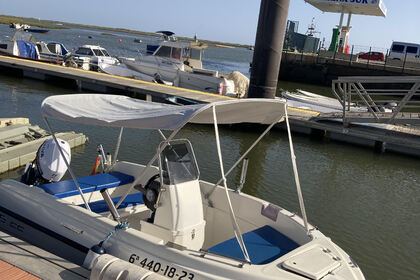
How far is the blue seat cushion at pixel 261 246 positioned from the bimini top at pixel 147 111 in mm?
1585

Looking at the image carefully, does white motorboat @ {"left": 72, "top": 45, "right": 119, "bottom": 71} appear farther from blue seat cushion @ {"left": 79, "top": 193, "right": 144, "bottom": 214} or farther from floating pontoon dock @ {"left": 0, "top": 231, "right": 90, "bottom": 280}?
floating pontoon dock @ {"left": 0, "top": 231, "right": 90, "bottom": 280}

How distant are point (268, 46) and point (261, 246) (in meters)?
9.93

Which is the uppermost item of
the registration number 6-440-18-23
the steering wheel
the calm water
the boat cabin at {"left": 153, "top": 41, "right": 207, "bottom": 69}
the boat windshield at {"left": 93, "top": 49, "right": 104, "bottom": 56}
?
the boat cabin at {"left": 153, "top": 41, "right": 207, "bottom": 69}

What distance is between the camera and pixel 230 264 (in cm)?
445

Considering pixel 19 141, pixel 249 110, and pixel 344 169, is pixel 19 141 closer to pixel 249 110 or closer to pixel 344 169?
pixel 249 110

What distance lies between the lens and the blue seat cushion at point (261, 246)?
4.93 metres

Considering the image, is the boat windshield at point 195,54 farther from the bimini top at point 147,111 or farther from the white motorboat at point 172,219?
the bimini top at point 147,111

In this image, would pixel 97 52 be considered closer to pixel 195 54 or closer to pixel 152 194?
pixel 195 54

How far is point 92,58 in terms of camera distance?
90.4 feet

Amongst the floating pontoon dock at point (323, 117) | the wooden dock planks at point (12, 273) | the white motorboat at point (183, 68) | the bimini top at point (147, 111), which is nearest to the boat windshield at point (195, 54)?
the white motorboat at point (183, 68)

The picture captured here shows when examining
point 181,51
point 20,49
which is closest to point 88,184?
point 181,51

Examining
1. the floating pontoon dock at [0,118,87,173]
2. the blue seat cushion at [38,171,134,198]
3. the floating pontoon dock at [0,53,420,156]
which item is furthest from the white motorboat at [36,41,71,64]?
the blue seat cushion at [38,171,134,198]

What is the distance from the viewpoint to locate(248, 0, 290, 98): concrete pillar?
1341cm

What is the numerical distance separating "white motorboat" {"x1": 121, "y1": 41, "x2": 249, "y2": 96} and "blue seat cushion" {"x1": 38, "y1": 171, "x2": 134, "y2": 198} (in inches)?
618
